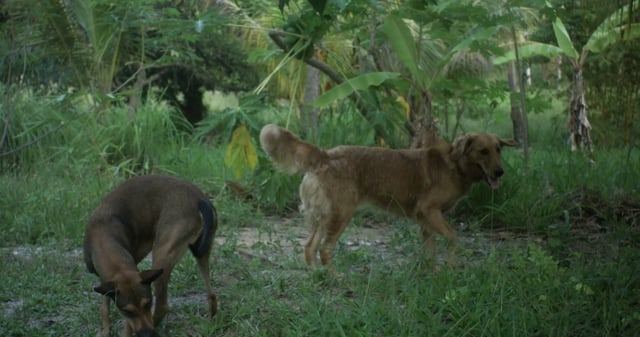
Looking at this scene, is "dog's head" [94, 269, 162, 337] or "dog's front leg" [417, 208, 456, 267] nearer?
"dog's head" [94, 269, 162, 337]

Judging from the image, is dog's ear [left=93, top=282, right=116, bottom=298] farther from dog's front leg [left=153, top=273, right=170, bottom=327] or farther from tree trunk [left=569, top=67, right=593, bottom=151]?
tree trunk [left=569, top=67, right=593, bottom=151]

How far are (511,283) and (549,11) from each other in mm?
3491

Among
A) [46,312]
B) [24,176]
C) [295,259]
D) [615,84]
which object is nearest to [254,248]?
[295,259]

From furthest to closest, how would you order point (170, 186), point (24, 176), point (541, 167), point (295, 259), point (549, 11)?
1. point (24, 176)
2. point (541, 167)
3. point (549, 11)
4. point (295, 259)
5. point (170, 186)

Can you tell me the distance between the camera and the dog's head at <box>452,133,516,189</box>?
659 centimetres

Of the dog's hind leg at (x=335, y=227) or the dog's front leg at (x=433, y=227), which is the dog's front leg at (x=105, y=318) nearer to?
the dog's hind leg at (x=335, y=227)

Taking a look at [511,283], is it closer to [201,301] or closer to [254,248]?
[201,301]

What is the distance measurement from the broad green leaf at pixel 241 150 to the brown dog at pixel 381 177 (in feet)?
4.60

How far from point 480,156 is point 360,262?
57.6 inches

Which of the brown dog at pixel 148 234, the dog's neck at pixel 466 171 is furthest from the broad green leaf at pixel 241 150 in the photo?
the brown dog at pixel 148 234

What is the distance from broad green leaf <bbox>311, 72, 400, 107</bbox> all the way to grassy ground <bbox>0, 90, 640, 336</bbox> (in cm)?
102

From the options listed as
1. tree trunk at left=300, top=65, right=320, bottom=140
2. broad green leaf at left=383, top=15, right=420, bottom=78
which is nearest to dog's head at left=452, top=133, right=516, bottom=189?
broad green leaf at left=383, top=15, right=420, bottom=78

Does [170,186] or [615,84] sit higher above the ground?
[170,186]

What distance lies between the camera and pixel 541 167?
875 centimetres
